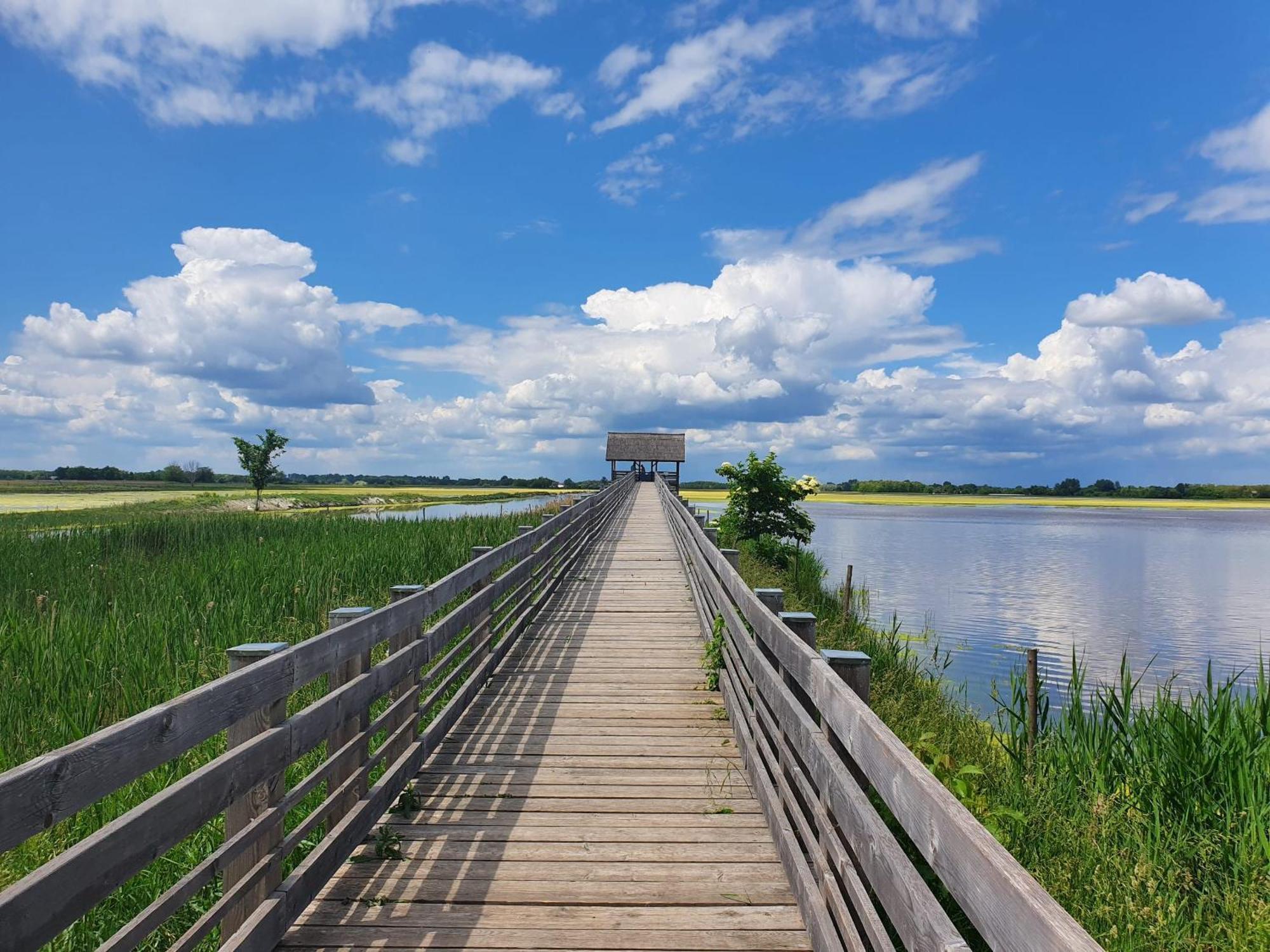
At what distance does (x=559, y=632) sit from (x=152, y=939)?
6.02m

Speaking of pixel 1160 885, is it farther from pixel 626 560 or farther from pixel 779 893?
pixel 626 560

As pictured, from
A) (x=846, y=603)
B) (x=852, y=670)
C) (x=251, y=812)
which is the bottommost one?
(x=846, y=603)

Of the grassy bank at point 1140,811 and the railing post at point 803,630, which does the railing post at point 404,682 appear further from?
the grassy bank at point 1140,811

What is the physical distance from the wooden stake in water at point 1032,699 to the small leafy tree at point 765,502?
46.9ft

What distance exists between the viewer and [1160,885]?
177 inches

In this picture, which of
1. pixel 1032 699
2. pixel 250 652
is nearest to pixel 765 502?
pixel 1032 699

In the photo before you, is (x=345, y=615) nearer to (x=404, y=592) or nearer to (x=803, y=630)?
(x=404, y=592)

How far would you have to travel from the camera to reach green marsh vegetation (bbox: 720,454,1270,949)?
13.0 feet

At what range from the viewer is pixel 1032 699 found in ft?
23.6

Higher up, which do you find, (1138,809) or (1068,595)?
(1138,809)

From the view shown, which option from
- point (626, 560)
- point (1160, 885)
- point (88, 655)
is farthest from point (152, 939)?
point (626, 560)

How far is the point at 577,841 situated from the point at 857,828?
201cm

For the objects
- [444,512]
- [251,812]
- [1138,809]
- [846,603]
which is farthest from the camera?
[444,512]

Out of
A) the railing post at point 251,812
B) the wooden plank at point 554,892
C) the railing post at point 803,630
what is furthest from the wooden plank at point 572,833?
the railing post at point 251,812
